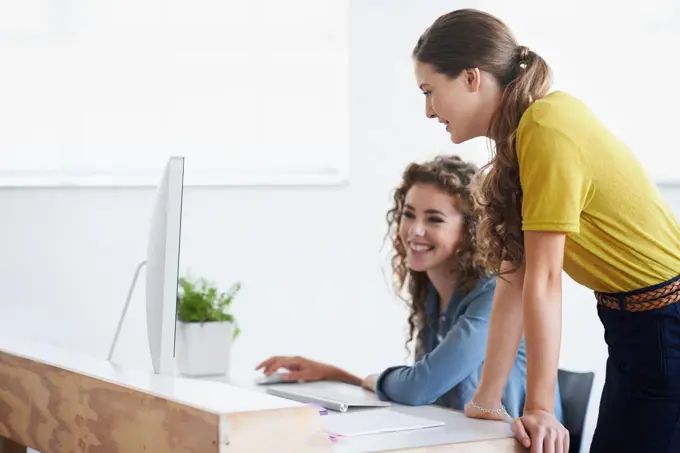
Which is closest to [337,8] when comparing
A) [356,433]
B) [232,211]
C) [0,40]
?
[232,211]

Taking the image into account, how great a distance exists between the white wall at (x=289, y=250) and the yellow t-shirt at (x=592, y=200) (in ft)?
5.40

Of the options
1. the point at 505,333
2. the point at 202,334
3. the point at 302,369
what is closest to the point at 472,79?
the point at 505,333

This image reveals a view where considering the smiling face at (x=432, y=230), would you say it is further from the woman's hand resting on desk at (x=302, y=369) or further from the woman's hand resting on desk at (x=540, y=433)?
the woman's hand resting on desk at (x=540, y=433)

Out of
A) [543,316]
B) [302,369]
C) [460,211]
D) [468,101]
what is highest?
[468,101]

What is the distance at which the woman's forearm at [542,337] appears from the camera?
145 cm

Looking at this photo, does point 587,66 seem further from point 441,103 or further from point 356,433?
point 356,433

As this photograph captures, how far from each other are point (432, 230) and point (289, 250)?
38.1 inches

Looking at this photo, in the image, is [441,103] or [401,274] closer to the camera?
[441,103]

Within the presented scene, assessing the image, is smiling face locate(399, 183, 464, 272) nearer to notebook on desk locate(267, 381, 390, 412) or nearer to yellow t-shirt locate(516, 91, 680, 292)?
notebook on desk locate(267, 381, 390, 412)

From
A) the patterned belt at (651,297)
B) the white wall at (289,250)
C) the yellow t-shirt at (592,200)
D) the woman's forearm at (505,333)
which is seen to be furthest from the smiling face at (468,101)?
the white wall at (289,250)

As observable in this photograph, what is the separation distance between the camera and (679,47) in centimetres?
344

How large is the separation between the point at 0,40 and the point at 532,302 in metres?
2.03

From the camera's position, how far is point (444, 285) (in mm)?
2369

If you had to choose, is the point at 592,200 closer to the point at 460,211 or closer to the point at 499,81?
the point at 499,81
